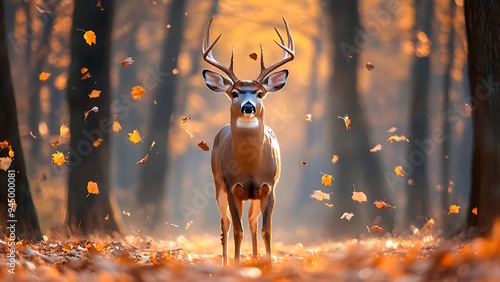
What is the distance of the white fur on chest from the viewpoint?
22.8 ft

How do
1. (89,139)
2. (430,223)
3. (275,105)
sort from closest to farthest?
(89,139) → (430,223) → (275,105)

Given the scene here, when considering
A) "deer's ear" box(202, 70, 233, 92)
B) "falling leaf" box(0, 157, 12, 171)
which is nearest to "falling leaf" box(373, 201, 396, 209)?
Answer: "deer's ear" box(202, 70, 233, 92)

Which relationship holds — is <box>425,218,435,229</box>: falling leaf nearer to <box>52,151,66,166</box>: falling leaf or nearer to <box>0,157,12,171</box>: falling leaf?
<box>52,151,66,166</box>: falling leaf

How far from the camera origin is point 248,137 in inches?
275

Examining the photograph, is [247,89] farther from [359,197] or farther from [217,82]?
[359,197]

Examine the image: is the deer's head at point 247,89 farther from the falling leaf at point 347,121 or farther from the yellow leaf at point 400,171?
the yellow leaf at point 400,171

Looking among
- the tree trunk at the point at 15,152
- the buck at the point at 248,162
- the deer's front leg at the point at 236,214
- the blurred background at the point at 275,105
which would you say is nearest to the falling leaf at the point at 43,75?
the blurred background at the point at 275,105

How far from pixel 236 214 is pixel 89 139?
488cm

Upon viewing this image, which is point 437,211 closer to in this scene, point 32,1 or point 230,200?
point 230,200

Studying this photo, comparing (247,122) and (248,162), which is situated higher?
(247,122)

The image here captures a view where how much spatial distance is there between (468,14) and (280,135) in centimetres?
1268

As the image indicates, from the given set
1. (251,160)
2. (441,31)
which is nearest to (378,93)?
(441,31)

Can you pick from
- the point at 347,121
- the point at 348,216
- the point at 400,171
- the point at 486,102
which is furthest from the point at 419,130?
the point at 486,102

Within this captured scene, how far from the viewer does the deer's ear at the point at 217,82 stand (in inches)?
294
